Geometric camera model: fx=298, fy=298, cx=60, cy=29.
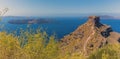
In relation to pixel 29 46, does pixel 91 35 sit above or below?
below

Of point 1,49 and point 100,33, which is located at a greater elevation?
point 1,49

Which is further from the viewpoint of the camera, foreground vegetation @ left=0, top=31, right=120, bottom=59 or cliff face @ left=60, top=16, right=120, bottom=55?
cliff face @ left=60, top=16, right=120, bottom=55

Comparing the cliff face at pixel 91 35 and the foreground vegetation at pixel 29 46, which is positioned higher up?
the foreground vegetation at pixel 29 46

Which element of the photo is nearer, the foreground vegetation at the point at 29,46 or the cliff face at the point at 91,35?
the foreground vegetation at the point at 29,46

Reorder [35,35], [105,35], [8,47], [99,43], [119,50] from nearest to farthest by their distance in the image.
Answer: [8,47], [35,35], [119,50], [99,43], [105,35]

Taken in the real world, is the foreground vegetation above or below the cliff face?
above

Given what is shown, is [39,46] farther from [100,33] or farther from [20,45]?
[100,33]

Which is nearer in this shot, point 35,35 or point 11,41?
point 11,41

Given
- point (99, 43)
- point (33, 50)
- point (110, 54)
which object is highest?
point (33, 50)

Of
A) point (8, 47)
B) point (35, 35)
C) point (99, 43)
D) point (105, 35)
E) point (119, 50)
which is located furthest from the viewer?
point (105, 35)

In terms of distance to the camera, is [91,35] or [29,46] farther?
[91,35]

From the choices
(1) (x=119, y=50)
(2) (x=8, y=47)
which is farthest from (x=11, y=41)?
(1) (x=119, y=50)
